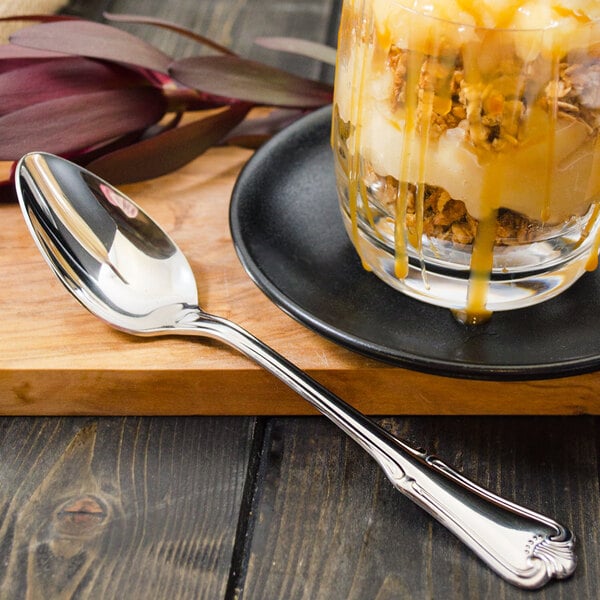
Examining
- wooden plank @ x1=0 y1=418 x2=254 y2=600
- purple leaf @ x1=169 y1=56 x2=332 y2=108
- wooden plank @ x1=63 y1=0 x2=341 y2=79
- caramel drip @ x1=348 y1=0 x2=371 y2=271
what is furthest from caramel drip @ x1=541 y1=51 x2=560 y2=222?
wooden plank @ x1=63 y1=0 x2=341 y2=79

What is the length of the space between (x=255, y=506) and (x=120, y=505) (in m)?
0.08

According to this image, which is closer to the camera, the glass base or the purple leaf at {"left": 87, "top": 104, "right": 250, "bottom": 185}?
the glass base

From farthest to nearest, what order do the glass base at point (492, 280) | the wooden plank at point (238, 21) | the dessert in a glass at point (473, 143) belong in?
the wooden plank at point (238, 21) → the glass base at point (492, 280) → the dessert in a glass at point (473, 143)

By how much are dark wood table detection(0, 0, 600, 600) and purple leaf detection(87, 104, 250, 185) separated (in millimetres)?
248

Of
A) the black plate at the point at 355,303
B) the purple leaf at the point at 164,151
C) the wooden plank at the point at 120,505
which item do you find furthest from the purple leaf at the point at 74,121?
the wooden plank at the point at 120,505

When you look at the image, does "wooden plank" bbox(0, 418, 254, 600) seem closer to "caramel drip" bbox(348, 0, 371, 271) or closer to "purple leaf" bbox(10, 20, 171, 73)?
"caramel drip" bbox(348, 0, 371, 271)

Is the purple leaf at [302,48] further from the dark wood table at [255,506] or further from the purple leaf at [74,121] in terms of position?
the dark wood table at [255,506]

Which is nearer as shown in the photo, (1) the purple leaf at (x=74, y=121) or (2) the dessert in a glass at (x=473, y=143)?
(2) the dessert in a glass at (x=473, y=143)

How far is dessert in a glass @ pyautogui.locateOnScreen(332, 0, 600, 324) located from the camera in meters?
0.45

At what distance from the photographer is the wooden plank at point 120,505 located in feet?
1.56

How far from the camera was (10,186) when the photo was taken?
727mm

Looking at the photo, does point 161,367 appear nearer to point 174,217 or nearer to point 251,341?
point 251,341

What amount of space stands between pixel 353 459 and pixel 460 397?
0.08 meters

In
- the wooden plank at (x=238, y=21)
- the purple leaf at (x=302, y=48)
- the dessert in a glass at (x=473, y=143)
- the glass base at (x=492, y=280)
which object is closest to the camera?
the dessert in a glass at (x=473, y=143)
